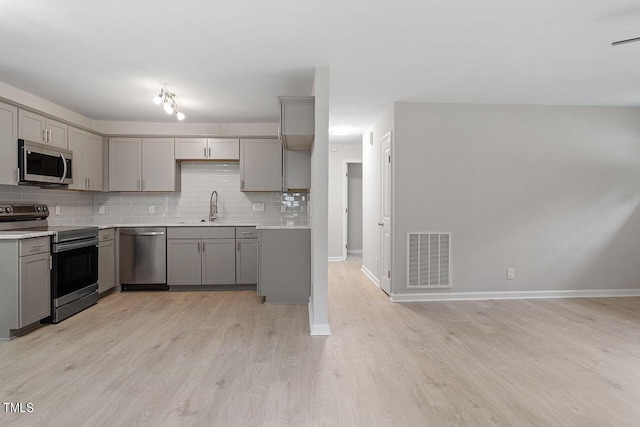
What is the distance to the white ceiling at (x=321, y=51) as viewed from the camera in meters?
2.53

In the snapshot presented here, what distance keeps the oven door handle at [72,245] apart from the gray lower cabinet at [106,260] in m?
0.34

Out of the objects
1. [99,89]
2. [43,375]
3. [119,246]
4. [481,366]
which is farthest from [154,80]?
[481,366]

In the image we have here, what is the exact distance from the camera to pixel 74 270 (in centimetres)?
404

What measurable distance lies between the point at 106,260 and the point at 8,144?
1.76 metres

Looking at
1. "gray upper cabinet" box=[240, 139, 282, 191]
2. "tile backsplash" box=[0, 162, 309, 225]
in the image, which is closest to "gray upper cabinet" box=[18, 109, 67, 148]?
"tile backsplash" box=[0, 162, 309, 225]

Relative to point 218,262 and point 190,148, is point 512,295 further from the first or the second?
point 190,148

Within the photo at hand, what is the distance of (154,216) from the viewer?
5.76 meters

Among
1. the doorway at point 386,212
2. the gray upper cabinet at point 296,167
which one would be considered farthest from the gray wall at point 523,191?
the gray upper cabinet at point 296,167

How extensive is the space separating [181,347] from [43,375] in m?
0.93

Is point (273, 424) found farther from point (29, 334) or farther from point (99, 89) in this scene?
point (99, 89)

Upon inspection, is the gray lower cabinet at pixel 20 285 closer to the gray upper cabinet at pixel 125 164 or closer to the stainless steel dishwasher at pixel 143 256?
the stainless steel dishwasher at pixel 143 256

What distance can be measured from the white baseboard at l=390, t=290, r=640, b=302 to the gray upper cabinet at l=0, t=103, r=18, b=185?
436 cm

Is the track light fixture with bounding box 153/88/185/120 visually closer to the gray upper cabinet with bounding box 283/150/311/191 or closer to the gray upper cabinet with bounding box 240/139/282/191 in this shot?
the gray upper cabinet with bounding box 240/139/282/191

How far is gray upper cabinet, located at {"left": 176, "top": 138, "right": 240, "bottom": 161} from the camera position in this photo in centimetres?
554
